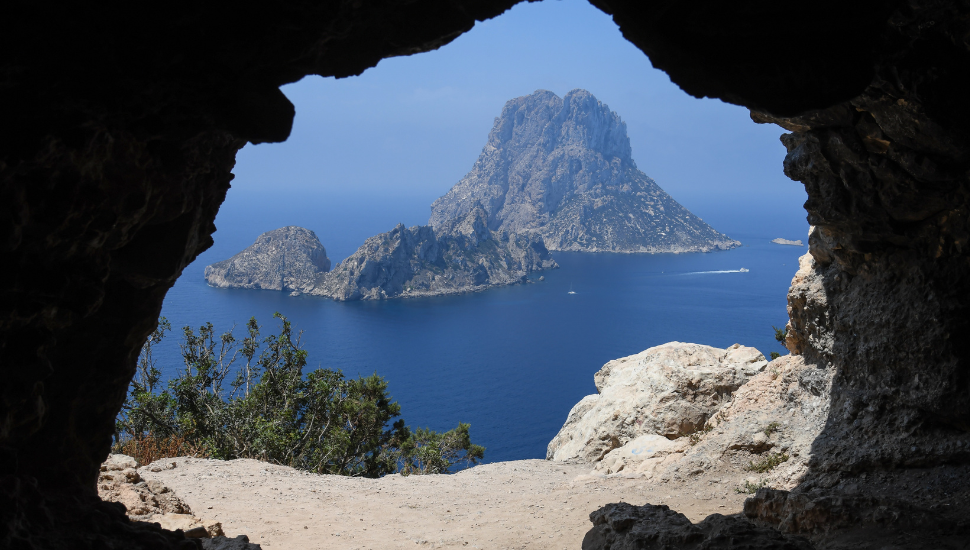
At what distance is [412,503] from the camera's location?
12195mm

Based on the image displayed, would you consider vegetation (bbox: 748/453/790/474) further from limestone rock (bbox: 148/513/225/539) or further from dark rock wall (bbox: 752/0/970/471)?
limestone rock (bbox: 148/513/225/539)

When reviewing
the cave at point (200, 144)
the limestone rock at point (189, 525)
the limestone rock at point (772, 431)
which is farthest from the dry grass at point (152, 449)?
the limestone rock at point (772, 431)

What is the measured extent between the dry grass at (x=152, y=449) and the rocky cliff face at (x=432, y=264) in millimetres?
107188

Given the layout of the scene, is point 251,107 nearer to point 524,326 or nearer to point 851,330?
point 851,330

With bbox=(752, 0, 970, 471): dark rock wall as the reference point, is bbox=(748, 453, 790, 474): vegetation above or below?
below

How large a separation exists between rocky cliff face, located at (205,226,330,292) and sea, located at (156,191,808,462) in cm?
389

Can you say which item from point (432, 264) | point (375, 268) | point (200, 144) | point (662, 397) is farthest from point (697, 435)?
point (432, 264)

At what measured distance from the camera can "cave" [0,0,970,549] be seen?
4520mm

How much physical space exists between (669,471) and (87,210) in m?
12.8

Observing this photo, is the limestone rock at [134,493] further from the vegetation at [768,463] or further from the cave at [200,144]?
the vegetation at [768,463]

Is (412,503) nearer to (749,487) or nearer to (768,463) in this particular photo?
(749,487)

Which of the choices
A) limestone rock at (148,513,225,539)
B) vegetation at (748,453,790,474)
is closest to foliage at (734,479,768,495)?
vegetation at (748,453,790,474)

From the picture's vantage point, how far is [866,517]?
764 centimetres

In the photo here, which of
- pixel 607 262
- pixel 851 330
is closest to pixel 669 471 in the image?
pixel 851 330
